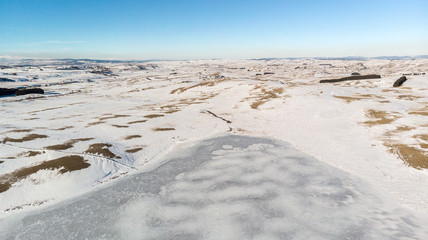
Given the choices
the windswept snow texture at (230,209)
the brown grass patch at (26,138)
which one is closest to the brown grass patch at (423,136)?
the windswept snow texture at (230,209)

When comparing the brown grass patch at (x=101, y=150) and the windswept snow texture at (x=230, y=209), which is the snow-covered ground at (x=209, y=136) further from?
the windswept snow texture at (x=230, y=209)

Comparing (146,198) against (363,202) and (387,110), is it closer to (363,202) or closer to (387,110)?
(363,202)

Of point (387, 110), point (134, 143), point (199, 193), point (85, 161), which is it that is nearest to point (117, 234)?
point (199, 193)

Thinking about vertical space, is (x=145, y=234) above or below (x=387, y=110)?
below

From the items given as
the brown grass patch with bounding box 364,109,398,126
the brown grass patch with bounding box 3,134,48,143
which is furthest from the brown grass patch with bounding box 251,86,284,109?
the brown grass patch with bounding box 3,134,48,143

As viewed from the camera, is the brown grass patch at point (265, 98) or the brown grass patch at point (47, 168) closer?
the brown grass patch at point (47, 168)
